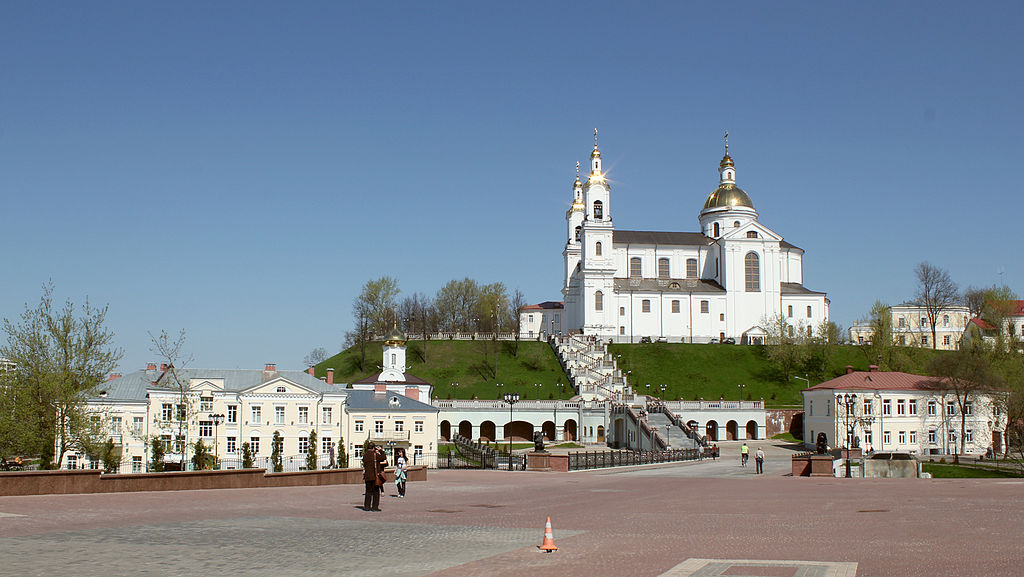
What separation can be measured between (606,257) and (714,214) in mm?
20011

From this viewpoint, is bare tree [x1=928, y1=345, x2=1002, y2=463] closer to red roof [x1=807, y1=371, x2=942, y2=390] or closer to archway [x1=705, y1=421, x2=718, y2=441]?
red roof [x1=807, y1=371, x2=942, y2=390]

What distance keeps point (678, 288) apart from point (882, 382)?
155 feet

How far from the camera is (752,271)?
360 ft

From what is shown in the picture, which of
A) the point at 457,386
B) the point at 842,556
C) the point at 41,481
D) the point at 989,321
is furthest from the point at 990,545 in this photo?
the point at 989,321

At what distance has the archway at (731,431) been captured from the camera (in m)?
75.5

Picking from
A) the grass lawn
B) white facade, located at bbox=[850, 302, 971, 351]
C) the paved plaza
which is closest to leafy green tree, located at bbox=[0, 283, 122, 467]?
the paved plaza

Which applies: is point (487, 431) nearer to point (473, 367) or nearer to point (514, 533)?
point (473, 367)

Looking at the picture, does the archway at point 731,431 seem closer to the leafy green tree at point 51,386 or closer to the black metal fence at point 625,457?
the black metal fence at point 625,457

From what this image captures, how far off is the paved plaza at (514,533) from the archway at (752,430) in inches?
1991

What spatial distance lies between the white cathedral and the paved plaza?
8202cm

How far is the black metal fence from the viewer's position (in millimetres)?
41344

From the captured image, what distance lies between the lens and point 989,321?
103500 mm

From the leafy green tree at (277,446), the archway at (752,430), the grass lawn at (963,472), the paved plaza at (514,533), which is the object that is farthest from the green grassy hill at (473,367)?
the paved plaza at (514,533)

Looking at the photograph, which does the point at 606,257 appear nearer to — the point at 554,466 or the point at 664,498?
the point at 554,466
